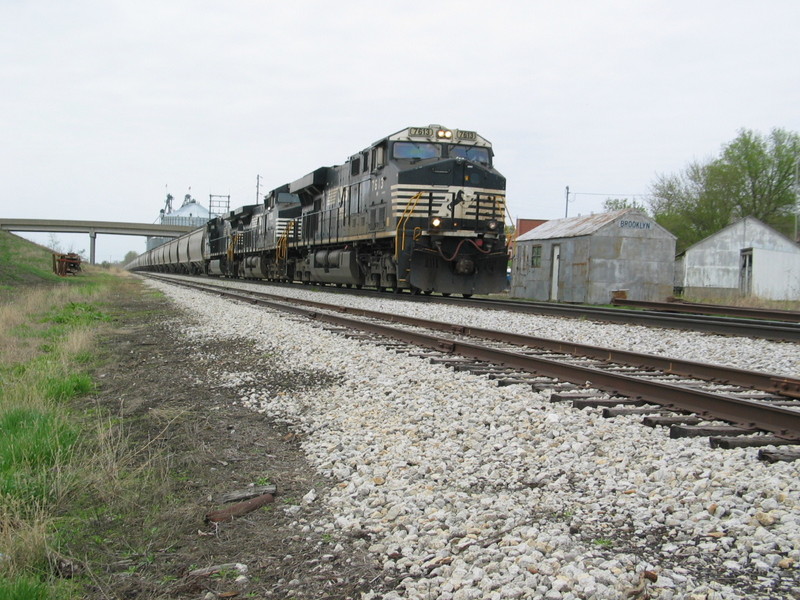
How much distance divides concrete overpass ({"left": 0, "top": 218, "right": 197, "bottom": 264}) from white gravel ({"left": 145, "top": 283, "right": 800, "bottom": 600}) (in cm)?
7745

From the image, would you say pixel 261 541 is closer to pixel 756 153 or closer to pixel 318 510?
pixel 318 510

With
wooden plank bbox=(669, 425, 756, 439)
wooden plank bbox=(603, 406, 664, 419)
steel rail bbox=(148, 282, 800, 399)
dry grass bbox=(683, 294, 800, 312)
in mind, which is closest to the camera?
wooden plank bbox=(669, 425, 756, 439)

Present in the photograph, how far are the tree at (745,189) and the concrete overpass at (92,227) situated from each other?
5592 cm

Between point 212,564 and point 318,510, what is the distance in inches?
22.9

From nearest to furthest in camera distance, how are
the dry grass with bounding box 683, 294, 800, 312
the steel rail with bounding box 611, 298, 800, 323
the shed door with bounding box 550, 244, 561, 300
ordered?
the steel rail with bounding box 611, 298, 800, 323 < the dry grass with bounding box 683, 294, 800, 312 < the shed door with bounding box 550, 244, 561, 300

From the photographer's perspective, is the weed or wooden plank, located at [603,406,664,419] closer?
wooden plank, located at [603,406,664,419]

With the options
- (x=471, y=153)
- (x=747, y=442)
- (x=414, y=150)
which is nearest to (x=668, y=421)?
(x=747, y=442)

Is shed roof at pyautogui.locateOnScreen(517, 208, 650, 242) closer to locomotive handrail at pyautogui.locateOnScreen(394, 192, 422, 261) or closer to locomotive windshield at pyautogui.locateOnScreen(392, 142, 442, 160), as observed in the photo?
locomotive windshield at pyautogui.locateOnScreen(392, 142, 442, 160)

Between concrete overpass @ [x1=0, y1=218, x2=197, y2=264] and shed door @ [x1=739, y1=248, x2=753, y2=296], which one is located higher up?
concrete overpass @ [x1=0, y1=218, x2=197, y2=264]

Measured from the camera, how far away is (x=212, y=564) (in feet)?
7.97

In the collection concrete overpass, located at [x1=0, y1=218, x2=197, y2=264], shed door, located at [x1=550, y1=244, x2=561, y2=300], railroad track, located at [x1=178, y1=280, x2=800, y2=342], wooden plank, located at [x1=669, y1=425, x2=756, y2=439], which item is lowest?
wooden plank, located at [x1=669, y1=425, x2=756, y2=439]

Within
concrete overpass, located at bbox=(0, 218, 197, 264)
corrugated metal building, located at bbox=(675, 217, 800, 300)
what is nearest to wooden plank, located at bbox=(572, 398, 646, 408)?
corrugated metal building, located at bbox=(675, 217, 800, 300)

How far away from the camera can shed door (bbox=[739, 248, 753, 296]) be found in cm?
2597

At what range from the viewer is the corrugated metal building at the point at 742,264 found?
85.0ft
